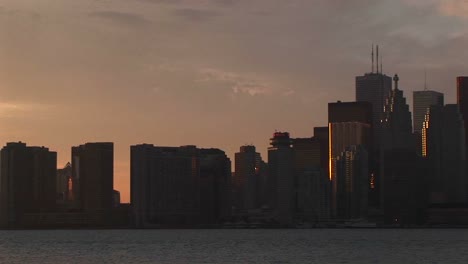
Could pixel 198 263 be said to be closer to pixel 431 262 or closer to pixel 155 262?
pixel 155 262

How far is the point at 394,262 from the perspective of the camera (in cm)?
16462

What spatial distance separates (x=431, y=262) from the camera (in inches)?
6452

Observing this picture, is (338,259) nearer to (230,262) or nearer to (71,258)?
(230,262)

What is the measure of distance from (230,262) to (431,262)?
30.3 metres

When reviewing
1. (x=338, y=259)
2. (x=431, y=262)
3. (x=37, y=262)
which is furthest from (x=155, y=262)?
(x=431, y=262)

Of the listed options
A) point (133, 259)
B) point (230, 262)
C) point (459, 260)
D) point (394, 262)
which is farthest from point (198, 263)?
point (459, 260)

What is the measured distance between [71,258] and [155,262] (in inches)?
831

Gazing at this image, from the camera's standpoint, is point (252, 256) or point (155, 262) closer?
point (155, 262)

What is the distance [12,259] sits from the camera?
17738 cm

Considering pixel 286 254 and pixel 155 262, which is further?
pixel 286 254

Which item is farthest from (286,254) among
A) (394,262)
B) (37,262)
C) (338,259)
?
(37,262)

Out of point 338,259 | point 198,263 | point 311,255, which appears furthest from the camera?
point 311,255

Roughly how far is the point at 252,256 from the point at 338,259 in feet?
54.5

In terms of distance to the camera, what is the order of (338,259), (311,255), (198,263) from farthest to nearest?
(311,255)
(338,259)
(198,263)
